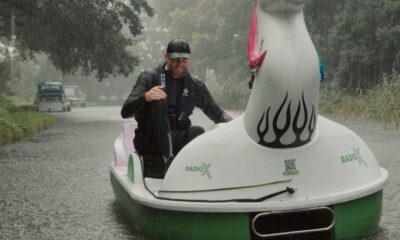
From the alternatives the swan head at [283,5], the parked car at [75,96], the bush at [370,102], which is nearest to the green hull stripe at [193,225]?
→ the swan head at [283,5]

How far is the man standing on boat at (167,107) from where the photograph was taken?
5363 mm

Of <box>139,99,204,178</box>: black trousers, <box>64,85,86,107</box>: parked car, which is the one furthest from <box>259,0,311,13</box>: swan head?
<box>64,85,86,107</box>: parked car

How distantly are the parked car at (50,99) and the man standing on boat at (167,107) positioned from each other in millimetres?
33656

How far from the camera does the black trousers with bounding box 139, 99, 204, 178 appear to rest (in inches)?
210

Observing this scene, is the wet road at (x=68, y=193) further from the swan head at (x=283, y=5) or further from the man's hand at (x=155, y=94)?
the swan head at (x=283, y=5)

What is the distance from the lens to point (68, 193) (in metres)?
7.92

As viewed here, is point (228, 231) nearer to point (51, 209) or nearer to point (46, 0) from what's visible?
point (51, 209)

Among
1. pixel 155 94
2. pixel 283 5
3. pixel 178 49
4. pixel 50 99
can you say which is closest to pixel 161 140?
pixel 155 94

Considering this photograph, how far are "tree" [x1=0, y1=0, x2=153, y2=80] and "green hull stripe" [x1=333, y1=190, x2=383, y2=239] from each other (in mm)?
24448

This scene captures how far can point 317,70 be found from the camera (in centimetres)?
→ 440

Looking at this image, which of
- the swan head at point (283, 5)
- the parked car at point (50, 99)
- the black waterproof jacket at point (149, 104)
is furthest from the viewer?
the parked car at point (50, 99)

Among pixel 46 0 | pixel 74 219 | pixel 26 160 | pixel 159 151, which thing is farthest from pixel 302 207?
pixel 46 0

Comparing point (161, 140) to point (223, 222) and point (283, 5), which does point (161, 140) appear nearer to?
point (223, 222)

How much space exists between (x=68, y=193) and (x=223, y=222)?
3.88m
